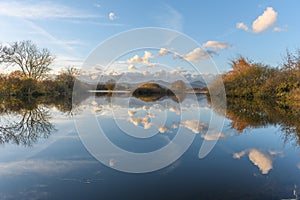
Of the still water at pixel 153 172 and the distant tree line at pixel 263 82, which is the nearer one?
the still water at pixel 153 172

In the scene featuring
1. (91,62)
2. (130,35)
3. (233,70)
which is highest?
(233,70)

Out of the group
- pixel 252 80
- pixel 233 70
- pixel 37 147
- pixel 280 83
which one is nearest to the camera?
pixel 37 147

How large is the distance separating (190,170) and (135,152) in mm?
1907

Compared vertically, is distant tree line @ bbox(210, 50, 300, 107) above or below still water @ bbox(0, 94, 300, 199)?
above

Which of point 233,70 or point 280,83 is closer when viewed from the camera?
point 280,83

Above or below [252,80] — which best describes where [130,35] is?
below

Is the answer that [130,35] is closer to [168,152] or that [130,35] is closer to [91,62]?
[91,62]

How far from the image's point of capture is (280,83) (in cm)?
2612

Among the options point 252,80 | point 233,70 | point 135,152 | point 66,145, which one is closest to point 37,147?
point 66,145

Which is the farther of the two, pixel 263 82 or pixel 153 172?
pixel 263 82

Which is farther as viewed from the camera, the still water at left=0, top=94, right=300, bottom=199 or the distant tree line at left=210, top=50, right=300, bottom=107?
the distant tree line at left=210, top=50, right=300, bottom=107

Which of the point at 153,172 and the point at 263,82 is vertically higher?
the point at 263,82

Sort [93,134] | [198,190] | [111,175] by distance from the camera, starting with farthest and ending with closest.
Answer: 1. [93,134]
2. [111,175]
3. [198,190]

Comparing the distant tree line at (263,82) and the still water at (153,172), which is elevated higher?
the distant tree line at (263,82)
